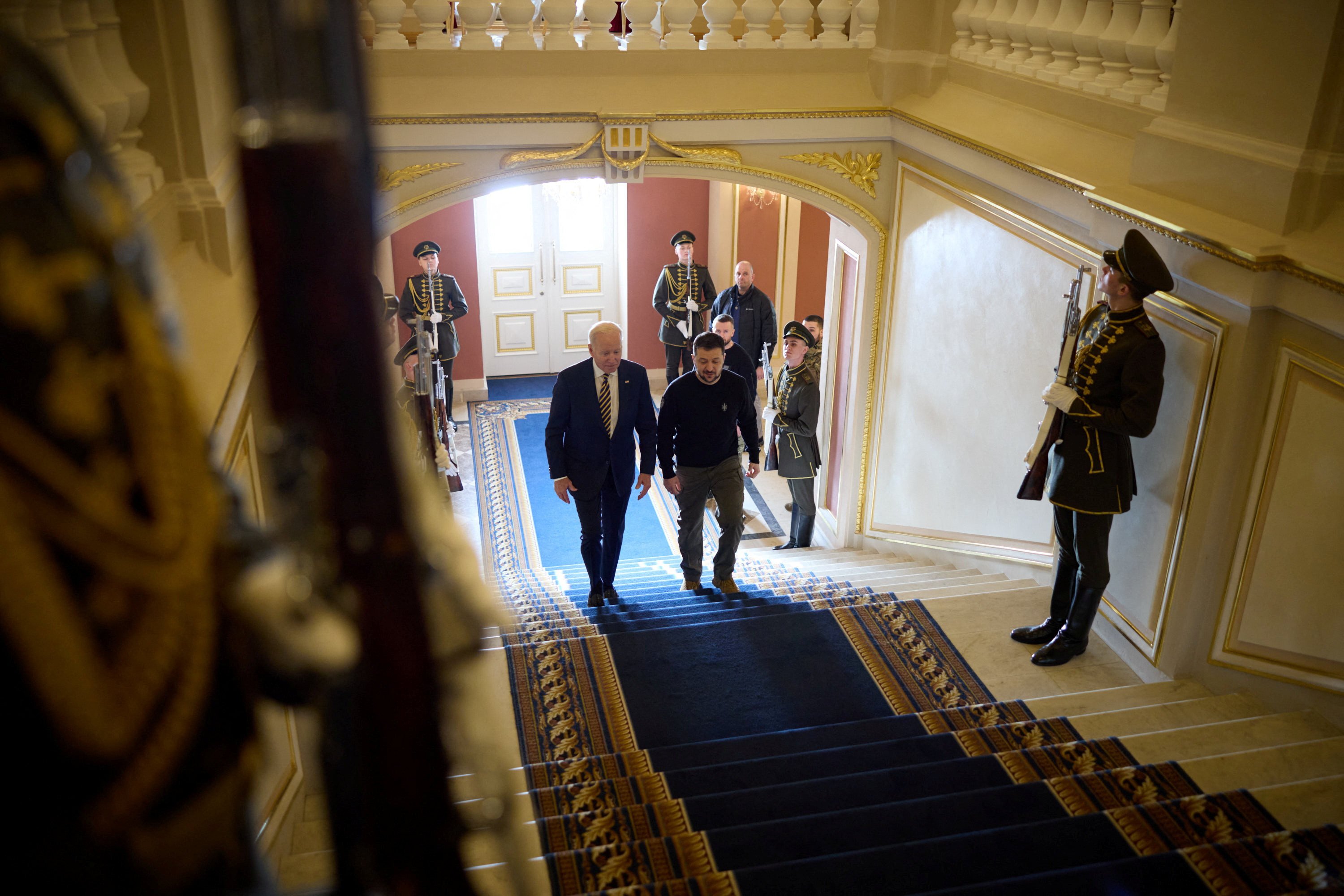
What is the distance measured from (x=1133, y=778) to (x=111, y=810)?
9.61 ft

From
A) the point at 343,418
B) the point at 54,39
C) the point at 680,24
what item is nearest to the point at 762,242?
the point at 680,24

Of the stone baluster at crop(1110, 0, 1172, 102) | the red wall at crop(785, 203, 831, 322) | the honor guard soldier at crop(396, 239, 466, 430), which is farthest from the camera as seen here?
the red wall at crop(785, 203, 831, 322)

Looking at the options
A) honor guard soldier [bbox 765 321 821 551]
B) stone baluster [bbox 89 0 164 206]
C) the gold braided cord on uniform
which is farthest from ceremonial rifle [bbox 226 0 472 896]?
honor guard soldier [bbox 765 321 821 551]

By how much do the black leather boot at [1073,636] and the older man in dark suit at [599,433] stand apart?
1.87 meters

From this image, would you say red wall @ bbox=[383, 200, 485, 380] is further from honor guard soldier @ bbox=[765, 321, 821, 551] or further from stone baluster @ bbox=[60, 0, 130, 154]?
stone baluster @ bbox=[60, 0, 130, 154]

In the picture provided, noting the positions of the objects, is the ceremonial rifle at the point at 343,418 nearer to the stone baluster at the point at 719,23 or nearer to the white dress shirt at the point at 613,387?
the white dress shirt at the point at 613,387

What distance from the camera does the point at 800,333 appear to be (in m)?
6.18

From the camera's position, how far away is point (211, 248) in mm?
2984

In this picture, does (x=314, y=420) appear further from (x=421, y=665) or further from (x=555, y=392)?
(x=555, y=392)

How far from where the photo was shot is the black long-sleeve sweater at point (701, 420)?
190 inches

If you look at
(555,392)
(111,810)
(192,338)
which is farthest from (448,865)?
(555,392)

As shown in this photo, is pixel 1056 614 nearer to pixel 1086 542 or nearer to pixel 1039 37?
pixel 1086 542

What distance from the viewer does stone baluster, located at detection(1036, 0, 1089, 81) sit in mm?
4332

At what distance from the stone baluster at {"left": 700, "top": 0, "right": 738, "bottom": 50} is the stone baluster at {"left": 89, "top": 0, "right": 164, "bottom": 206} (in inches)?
127
